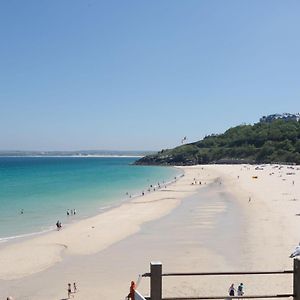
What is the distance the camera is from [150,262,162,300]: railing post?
595 centimetres

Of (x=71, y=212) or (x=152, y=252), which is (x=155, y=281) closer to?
(x=152, y=252)

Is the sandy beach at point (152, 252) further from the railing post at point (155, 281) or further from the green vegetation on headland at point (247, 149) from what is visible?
the green vegetation on headland at point (247, 149)

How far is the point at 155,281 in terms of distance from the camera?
19.8 ft

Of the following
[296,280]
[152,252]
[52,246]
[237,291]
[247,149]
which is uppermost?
[247,149]

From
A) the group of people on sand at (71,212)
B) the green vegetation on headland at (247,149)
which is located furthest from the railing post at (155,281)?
the green vegetation on headland at (247,149)

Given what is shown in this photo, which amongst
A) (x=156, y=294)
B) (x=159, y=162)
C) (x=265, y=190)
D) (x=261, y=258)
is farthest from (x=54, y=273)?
(x=159, y=162)

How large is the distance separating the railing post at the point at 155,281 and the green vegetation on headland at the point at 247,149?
13075cm

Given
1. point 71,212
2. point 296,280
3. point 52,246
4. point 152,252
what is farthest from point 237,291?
point 71,212

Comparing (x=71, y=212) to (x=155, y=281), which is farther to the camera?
(x=71, y=212)

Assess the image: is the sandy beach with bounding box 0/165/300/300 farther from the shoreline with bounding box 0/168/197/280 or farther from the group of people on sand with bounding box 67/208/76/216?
the group of people on sand with bounding box 67/208/76/216

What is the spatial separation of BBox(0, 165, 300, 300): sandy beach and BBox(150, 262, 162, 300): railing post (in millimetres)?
9987

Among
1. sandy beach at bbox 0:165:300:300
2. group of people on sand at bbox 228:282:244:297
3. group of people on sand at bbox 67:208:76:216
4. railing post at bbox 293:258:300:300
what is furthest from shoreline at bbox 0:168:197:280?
railing post at bbox 293:258:300:300

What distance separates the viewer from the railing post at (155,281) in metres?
5.95

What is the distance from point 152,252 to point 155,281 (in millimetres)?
17103
